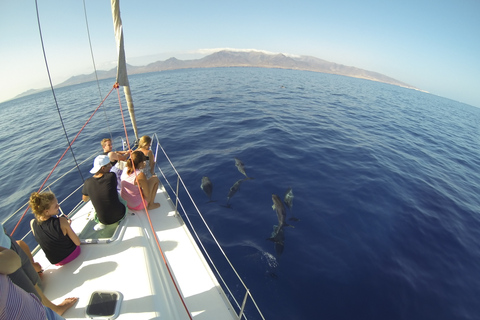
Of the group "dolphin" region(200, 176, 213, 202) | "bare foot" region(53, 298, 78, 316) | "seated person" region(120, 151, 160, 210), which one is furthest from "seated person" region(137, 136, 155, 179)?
"bare foot" region(53, 298, 78, 316)

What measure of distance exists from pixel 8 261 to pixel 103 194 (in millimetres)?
2359

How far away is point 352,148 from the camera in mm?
12633

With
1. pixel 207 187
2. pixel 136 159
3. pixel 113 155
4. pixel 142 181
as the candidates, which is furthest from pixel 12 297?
pixel 207 187

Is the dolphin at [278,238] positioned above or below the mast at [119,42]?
below

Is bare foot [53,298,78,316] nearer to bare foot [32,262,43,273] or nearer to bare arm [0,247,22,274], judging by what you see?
bare foot [32,262,43,273]

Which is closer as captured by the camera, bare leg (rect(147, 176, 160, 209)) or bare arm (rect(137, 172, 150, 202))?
bare arm (rect(137, 172, 150, 202))

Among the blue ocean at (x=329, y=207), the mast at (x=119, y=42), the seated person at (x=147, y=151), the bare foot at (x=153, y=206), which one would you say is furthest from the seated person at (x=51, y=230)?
the mast at (x=119, y=42)

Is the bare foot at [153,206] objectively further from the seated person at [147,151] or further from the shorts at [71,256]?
the shorts at [71,256]

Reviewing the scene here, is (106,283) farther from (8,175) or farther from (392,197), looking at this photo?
(8,175)

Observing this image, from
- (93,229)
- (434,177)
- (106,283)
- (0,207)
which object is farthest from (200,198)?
(434,177)

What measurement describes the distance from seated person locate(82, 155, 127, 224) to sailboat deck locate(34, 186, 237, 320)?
41cm

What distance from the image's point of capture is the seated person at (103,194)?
4.02m

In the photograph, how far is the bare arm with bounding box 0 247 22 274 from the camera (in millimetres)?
1756

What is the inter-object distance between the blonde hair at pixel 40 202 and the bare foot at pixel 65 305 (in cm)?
135
